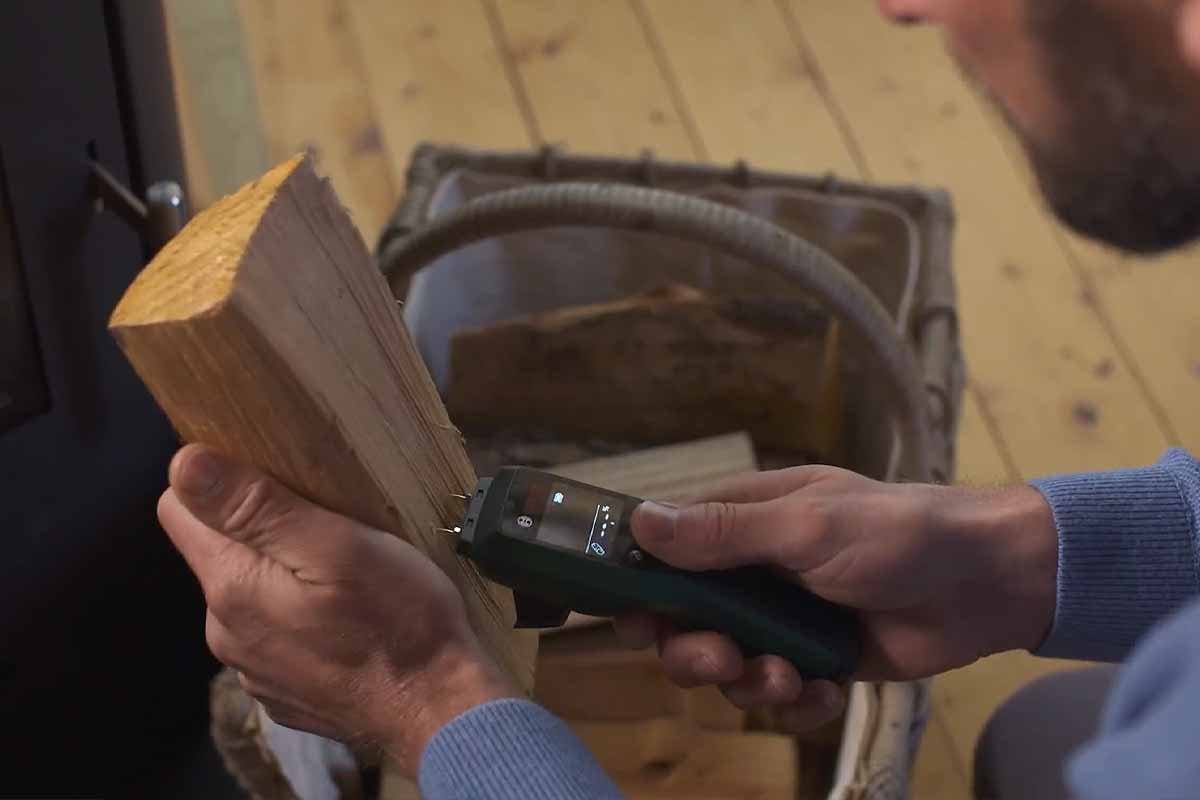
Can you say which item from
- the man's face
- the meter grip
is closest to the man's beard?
the man's face

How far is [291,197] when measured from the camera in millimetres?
457

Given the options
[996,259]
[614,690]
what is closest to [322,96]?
[996,259]

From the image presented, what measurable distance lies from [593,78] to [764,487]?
1120 millimetres

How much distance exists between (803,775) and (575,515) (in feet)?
1.57

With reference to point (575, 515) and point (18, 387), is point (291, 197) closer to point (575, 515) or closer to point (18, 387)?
point (575, 515)

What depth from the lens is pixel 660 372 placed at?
1073mm

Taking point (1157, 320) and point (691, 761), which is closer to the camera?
point (691, 761)

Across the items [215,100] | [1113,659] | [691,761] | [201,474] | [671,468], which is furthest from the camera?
[215,100]

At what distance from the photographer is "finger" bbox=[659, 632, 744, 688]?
2.08 feet

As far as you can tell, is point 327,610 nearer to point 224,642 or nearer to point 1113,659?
point 224,642

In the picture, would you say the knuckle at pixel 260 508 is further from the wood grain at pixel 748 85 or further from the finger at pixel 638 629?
the wood grain at pixel 748 85

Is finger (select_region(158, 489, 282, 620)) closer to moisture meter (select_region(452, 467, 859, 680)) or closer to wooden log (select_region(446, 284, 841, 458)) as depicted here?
moisture meter (select_region(452, 467, 859, 680))

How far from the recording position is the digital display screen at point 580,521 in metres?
Result: 0.56

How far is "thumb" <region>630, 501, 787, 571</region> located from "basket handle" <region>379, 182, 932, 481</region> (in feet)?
0.73
